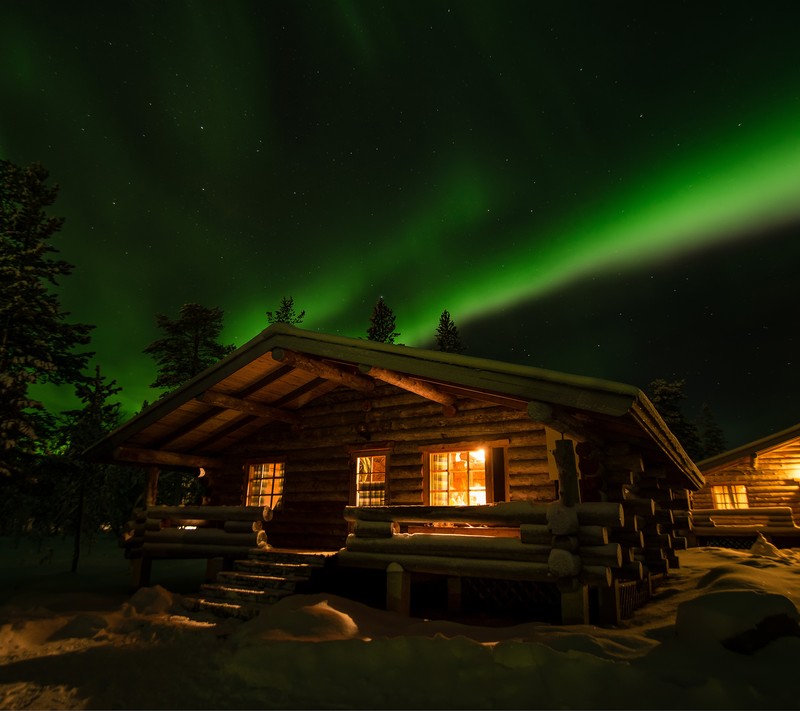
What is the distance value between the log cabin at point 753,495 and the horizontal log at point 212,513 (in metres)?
19.5

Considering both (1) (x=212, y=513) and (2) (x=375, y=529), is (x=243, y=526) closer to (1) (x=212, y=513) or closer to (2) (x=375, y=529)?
(1) (x=212, y=513)

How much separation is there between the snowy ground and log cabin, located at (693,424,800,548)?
62.0 feet

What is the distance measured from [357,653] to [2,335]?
1559 cm

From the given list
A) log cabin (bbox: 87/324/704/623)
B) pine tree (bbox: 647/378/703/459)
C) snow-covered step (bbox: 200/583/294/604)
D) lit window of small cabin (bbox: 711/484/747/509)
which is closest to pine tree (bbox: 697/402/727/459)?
pine tree (bbox: 647/378/703/459)

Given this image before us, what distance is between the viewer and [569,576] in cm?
A: 685

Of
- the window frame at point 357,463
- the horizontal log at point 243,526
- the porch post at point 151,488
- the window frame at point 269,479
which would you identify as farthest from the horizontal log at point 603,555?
the porch post at point 151,488

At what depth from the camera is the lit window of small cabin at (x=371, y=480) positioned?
12.6 m

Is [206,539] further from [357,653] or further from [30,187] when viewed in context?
[30,187]

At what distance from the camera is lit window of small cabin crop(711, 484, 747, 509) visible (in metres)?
22.1

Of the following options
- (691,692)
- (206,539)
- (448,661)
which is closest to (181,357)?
(206,539)

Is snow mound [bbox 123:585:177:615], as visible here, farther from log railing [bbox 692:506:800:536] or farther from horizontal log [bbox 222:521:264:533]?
log railing [bbox 692:506:800:536]

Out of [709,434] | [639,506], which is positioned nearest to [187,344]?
[639,506]

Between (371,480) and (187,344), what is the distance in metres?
16.5

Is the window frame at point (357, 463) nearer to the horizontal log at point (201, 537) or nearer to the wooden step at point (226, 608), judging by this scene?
the horizontal log at point (201, 537)
